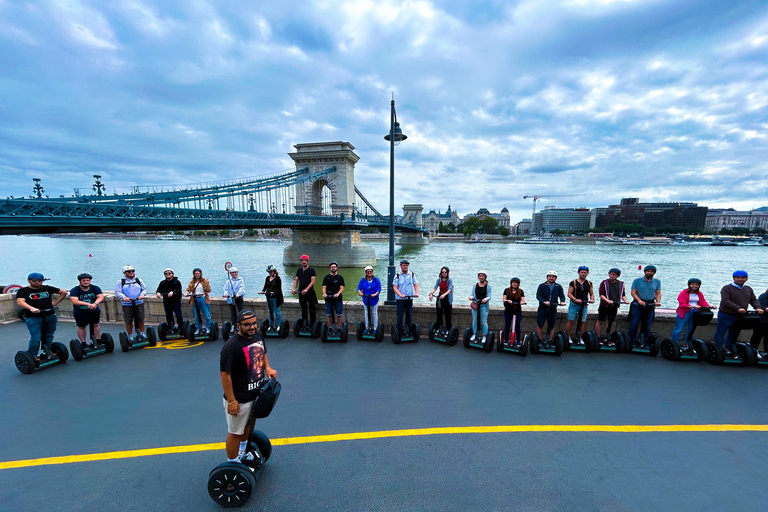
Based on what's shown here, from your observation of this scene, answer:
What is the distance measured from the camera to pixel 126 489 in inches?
107

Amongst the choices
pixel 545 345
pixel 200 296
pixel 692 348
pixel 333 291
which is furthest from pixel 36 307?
pixel 692 348

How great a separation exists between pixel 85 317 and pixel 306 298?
3.61 m

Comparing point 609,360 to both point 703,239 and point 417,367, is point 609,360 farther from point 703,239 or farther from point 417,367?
point 703,239

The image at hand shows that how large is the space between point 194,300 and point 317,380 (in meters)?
3.49

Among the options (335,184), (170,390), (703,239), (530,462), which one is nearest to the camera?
(530,462)

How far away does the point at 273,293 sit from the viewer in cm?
642

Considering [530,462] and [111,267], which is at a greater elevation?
→ [530,462]

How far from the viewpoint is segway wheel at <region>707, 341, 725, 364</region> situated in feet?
16.4

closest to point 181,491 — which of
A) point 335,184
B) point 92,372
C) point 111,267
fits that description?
point 92,372

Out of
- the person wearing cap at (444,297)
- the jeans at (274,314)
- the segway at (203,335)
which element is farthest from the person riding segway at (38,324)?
the person wearing cap at (444,297)

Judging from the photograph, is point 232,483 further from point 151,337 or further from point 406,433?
point 151,337

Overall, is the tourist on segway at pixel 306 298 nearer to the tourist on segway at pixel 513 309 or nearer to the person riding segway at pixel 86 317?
the person riding segway at pixel 86 317

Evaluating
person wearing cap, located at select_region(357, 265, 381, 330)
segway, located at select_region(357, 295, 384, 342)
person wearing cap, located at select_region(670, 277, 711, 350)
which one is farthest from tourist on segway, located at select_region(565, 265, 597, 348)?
person wearing cap, located at select_region(357, 265, 381, 330)

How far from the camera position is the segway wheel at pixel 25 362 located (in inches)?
186
